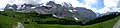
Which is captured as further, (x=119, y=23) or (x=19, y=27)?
(x=19, y=27)

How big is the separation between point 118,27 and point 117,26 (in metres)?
0.23

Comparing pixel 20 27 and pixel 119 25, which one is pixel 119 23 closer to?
pixel 119 25

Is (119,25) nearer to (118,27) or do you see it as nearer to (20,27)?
(118,27)

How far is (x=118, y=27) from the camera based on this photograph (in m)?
20.8

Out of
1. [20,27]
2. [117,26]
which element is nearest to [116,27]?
[117,26]

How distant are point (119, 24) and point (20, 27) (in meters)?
12.0

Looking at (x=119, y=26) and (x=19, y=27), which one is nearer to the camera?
(x=119, y=26)

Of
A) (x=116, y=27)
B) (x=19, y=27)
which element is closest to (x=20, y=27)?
(x=19, y=27)

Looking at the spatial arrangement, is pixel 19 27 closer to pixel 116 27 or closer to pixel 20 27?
pixel 20 27

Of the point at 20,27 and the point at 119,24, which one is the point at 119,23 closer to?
the point at 119,24

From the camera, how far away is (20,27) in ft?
98.2

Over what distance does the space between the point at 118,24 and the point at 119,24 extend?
6.3 inches

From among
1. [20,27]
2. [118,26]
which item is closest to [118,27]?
[118,26]

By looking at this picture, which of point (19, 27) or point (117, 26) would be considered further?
point (19, 27)
